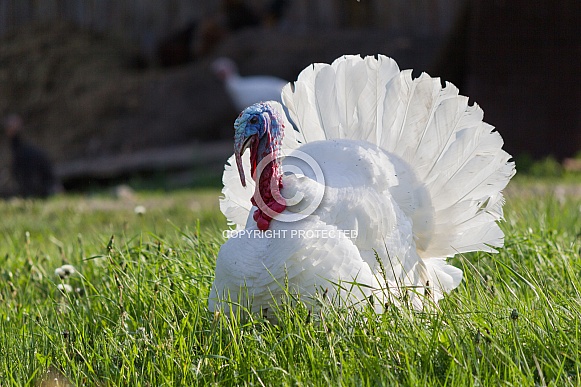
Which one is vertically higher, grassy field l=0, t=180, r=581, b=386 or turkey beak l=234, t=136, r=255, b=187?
turkey beak l=234, t=136, r=255, b=187

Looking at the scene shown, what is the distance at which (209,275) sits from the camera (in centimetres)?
381

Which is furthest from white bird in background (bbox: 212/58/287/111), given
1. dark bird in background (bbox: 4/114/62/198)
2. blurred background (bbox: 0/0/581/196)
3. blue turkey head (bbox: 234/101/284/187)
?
blue turkey head (bbox: 234/101/284/187)

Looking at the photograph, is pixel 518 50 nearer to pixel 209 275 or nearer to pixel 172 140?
pixel 172 140

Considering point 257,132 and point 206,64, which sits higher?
point 257,132

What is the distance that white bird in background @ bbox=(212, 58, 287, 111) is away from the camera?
42.7 ft

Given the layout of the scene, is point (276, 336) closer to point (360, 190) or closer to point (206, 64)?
point (360, 190)

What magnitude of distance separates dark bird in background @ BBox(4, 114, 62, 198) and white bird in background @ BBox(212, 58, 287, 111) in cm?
332

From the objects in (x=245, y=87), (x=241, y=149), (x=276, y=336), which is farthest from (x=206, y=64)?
(x=276, y=336)

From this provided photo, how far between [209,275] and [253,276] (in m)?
0.75

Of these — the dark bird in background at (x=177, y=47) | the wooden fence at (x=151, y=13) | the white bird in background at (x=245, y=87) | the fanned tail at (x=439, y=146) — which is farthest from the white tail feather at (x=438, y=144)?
the dark bird in background at (x=177, y=47)

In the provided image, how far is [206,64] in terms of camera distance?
A: 15289 mm

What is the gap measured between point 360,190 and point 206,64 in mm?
12135

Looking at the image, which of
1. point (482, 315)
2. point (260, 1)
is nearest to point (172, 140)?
point (260, 1)

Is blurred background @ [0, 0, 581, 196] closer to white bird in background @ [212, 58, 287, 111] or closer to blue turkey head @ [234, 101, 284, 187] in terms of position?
white bird in background @ [212, 58, 287, 111]
